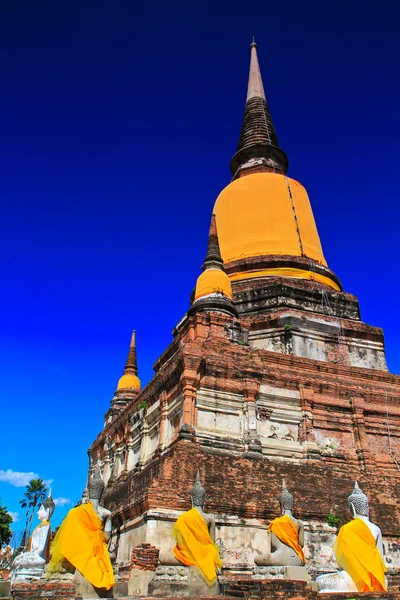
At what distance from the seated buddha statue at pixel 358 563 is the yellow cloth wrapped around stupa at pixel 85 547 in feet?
9.22

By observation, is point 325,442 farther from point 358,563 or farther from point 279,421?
point 358,563

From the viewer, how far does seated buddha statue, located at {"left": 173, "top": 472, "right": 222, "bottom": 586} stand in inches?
339

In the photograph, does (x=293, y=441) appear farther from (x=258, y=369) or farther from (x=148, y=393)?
(x=148, y=393)

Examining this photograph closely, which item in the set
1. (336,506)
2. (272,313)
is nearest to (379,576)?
(336,506)

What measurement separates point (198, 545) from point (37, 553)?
11.6 ft

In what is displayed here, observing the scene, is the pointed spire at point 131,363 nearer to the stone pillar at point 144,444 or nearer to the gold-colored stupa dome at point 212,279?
the gold-colored stupa dome at point 212,279

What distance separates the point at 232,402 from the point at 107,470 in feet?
25.3

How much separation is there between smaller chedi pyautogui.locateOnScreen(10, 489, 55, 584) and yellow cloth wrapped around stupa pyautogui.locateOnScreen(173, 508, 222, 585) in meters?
2.56

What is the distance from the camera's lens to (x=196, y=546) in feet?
28.7

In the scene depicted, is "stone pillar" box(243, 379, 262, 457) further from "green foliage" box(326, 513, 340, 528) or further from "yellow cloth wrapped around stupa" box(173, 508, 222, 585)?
"yellow cloth wrapped around stupa" box(173, 508, 222, 585)

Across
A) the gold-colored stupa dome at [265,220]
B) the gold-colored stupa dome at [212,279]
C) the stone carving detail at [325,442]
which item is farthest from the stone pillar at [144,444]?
the gold-colored stupa dome at [265,220]

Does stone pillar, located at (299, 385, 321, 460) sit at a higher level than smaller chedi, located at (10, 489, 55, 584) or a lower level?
higher

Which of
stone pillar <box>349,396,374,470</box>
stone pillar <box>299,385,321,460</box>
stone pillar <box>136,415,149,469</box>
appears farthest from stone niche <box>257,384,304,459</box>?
stone pillar <box>136,415,149,469</box>

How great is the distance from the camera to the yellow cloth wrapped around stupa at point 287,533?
8.87 m
